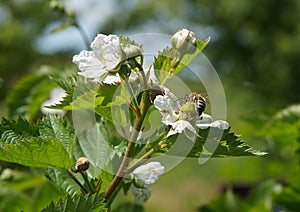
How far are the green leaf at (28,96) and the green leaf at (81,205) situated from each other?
688 millimetres

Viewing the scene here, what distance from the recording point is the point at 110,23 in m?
13.8

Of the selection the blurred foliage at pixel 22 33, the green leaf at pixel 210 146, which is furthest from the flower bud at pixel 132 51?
the blurred foliage at pixel 22 33

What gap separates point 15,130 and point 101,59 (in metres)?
0.14

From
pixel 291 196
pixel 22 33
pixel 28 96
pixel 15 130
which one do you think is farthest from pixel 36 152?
pixel 22 33

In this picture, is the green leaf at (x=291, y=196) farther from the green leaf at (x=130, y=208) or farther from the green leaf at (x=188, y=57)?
the green leaf at (x=188, y=57)

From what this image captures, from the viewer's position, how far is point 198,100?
2.05 ft

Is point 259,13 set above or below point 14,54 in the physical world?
above

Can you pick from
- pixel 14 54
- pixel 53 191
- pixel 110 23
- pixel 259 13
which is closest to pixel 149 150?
pixel 53 191

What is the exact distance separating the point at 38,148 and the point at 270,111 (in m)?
0.78

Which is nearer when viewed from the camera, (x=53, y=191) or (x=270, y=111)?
(x=53, y=191)

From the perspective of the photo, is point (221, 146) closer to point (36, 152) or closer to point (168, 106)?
point (168, 106)

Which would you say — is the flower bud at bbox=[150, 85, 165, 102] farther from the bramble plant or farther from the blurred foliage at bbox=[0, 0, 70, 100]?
the blurred foliage at bbox=[0, 0, 70, 100]

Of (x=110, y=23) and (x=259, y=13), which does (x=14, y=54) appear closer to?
(x=110, y=23)

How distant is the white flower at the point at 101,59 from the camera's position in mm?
601
